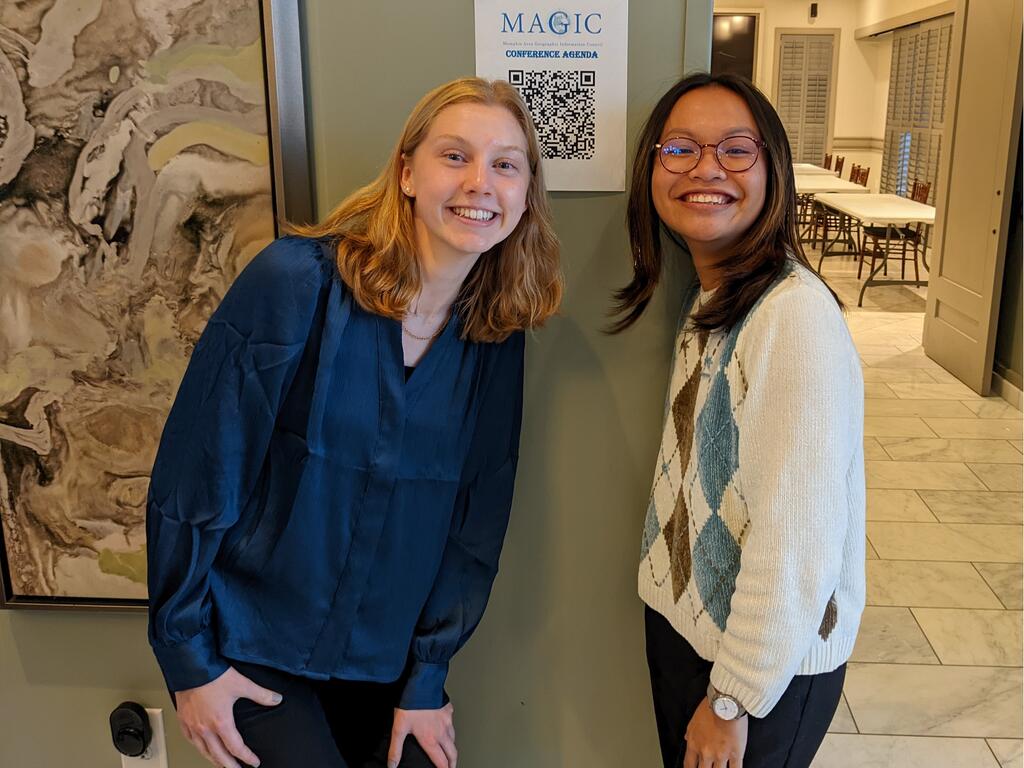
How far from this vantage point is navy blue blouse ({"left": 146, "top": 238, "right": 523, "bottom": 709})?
1.25 metres

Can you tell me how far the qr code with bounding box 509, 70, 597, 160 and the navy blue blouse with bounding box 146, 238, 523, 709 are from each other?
1.19ft

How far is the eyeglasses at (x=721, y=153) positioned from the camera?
1.32 meters

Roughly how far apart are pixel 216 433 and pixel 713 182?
0.79 meters

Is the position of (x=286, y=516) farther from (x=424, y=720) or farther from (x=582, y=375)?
(x=582, y=375)

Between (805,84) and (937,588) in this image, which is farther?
(805,84)

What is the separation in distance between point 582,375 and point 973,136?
4.52m

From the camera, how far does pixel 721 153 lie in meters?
1.33

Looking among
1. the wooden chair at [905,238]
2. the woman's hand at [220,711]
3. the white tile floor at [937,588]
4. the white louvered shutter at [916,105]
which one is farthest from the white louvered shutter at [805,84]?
the woman's hand at [220,711]

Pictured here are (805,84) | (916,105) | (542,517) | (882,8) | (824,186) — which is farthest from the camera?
(805,84)

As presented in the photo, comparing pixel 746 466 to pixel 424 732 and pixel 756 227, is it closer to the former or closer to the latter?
pixel 756 227

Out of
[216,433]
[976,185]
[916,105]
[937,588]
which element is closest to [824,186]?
[916,105]

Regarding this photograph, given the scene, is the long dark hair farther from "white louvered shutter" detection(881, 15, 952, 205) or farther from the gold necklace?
"white louvered shutter" detection(881, 15, 952, 205)

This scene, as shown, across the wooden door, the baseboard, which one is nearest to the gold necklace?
the wooden door

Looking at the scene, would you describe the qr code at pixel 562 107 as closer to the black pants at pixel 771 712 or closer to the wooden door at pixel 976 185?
the black pants at pixel 771 712
